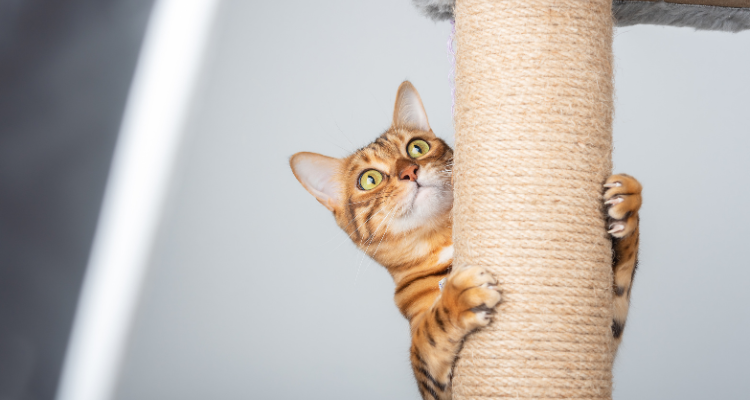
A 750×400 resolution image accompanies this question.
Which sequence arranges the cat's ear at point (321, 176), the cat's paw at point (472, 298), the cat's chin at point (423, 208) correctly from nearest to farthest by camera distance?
the cat's paw at point (472, 298)
the cat's chin at point (423, 208)
the cat's ear at point (321, 176)

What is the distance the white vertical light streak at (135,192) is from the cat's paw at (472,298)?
1403 mm

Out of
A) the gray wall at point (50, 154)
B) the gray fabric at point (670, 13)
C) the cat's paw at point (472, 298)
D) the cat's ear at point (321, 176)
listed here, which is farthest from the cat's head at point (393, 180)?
the gray wall at point (50, 154)

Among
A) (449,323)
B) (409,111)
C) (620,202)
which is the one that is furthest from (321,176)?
(620,202)

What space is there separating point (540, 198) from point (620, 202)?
131 millimetres

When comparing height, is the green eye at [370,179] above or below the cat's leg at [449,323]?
above

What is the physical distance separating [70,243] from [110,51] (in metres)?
0.62

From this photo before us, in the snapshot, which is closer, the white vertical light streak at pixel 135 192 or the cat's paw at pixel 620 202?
the cat's paw at pixel 620 202

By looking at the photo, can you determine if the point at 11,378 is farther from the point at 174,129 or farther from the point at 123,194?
the point at 174,129

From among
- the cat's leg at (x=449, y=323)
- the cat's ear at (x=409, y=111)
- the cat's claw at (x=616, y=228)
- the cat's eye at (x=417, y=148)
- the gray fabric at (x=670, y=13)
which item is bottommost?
the cat's leg at (x=449, y=323)

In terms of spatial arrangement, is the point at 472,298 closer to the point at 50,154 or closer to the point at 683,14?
the point at 683,14

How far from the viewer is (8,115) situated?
1360 millimetres

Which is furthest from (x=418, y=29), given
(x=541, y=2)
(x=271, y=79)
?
(x=541, y=2)

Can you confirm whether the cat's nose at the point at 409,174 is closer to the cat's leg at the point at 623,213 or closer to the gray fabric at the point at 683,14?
the cat's leg at the point at 623,213

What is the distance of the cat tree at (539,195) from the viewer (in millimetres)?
784
